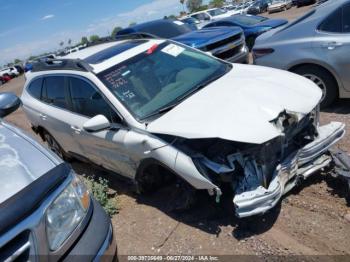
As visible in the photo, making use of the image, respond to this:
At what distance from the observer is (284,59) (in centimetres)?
522

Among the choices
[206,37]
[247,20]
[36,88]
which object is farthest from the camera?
[247,20]

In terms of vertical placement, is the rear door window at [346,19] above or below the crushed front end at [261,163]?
above

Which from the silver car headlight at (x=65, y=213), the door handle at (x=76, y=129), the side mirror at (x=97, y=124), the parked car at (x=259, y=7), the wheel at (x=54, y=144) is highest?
the silver car headlight at (x=65, y=213)

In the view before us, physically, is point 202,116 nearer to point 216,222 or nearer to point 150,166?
point 150,166

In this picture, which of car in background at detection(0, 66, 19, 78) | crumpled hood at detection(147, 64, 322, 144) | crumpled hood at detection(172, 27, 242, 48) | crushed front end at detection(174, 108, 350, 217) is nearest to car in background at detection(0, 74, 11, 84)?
car in background at detection(0, 66, 19, 78)

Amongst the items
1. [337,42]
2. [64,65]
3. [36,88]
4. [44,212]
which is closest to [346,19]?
[337,42]

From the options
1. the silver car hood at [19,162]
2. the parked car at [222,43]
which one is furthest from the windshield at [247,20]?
the silver car hood at [19,162]

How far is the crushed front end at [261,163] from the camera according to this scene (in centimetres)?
289

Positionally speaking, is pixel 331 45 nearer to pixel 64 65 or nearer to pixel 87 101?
pixel 87 101

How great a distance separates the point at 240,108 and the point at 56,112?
2.84 meters

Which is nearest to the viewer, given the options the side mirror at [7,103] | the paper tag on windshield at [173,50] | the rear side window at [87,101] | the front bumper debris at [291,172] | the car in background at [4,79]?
the front bumper debris at [291,172]

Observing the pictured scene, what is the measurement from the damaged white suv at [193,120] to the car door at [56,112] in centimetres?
3

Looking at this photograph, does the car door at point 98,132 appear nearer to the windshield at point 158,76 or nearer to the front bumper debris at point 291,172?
the windshield at point 158,76

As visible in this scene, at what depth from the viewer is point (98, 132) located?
388cm
